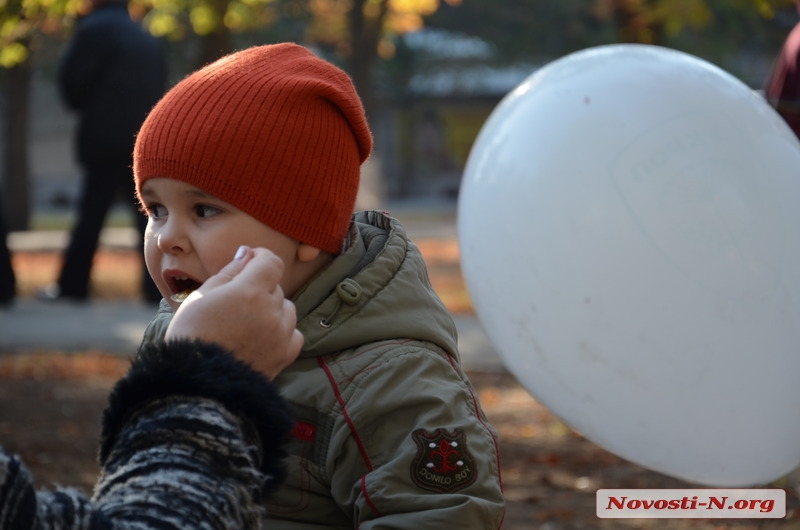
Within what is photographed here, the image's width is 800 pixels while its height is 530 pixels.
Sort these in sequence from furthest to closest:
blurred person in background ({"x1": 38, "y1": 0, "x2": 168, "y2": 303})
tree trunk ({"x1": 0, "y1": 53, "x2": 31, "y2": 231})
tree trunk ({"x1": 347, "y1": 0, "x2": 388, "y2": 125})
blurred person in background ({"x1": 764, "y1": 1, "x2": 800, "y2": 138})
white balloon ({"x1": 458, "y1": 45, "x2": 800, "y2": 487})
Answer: tree trunk ({"x1": 0, "y1": 53, "x2": 31, "y2": 231}) < tree trunk ({"x1": 347, "y1": 0, "x2": 388, "y2": 125}) < blurred person in background ({"x1": 38, "y1": 0, "x2": 168, "y2": 303}) < blurred person in background ({"x1": 764, "y1": 1, "x2": 800, "y2": 138}) < white balloon ({"x1": 458, "y1": 45, "x2": 800, "y2": 487})

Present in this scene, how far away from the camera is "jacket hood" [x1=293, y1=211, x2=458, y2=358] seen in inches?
81.8

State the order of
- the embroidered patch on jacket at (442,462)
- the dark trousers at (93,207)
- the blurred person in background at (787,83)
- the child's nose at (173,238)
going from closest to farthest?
1. the embroidered patch on jacket at (442,462)
2. the child's nose at (173,238)
3. the blurred person in background at (787,83)
4. the dark trousers at (93,207)

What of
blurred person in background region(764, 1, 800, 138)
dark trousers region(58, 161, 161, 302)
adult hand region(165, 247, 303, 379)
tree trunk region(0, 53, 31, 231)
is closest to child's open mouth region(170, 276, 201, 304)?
adult hand region(165, 247, 303, 379)

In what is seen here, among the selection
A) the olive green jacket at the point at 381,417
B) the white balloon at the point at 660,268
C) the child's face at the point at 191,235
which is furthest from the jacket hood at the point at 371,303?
the white balloon at the point at 660,268

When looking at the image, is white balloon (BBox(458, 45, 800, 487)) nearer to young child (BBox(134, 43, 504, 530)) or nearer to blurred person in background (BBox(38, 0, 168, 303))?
young child (BBox(134, 43, 504, 530))

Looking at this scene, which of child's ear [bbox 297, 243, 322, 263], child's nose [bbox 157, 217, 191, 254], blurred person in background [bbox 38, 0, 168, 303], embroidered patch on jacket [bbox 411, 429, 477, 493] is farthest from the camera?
blurred person in background [bbox 38, 0, 168, 303]

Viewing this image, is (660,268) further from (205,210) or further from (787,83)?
(787,83)

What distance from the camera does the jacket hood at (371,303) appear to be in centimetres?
208

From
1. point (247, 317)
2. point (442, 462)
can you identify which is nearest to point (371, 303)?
point (442, 462)

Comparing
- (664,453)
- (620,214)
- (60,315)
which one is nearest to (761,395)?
(664,453)

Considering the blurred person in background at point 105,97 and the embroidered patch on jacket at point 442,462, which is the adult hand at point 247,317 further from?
the blurred person in background at point 105,97

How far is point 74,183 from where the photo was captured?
1254 inches

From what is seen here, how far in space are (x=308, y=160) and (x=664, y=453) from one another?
1.24m

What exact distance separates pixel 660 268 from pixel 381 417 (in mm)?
1024
